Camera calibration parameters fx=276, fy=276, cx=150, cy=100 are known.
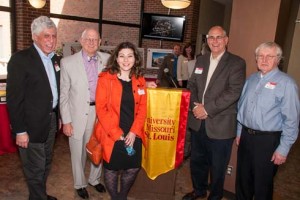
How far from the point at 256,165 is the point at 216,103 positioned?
24.5 inches

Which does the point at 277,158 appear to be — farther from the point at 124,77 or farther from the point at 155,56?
the point at 155,56

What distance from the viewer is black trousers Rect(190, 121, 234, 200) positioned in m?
2.64

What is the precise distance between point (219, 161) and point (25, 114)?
1781 mm

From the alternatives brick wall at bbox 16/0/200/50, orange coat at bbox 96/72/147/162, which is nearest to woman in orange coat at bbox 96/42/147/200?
orange coat at bbox 96/72/147/162

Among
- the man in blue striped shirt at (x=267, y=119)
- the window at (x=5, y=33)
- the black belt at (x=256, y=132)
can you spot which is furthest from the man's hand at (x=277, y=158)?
the window at (x=5, y=33)

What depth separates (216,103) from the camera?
8.12 feet

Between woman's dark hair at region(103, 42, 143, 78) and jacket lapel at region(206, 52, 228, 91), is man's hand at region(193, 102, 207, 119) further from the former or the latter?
woman's dark hair at region(103, 42, 143, 78)

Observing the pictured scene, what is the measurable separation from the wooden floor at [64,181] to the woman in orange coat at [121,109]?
0.93 meters

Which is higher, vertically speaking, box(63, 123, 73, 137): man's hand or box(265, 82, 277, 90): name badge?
box(265, 82, 277, 90): name badge

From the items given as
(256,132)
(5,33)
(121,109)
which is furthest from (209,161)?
(5,33)

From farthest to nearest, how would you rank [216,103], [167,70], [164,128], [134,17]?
[134,17] → [167,70] → [164,128] → [216,103]

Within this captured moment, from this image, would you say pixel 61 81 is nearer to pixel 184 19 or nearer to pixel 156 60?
pixel 156 60

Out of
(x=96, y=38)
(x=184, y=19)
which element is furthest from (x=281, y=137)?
(x=184, y=19)

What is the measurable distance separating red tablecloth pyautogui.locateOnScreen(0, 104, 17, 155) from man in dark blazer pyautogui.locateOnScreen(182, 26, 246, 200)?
2674 mm
